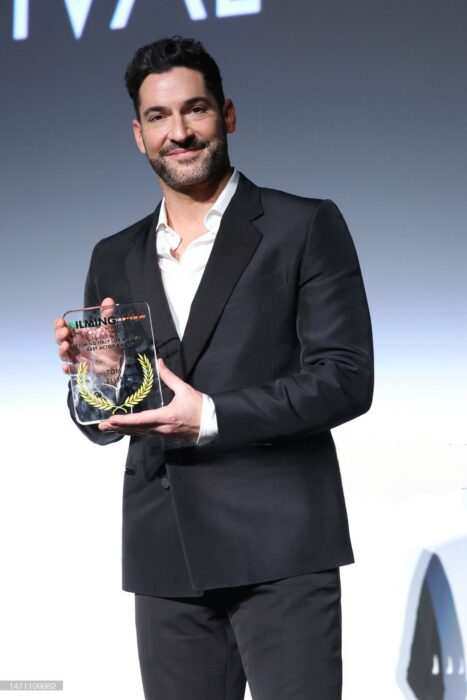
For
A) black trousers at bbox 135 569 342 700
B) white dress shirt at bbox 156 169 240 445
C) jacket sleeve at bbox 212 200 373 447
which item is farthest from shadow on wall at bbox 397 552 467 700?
white dress shirt at bbox 156 169 240 445

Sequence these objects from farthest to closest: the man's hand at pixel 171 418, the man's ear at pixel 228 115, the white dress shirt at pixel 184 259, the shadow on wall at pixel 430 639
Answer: the shadow on wall at pixel 430 639 < the man's ear at pixel 228 115 < the white dress shirt at pixel 184 259 < the man's hand at pixel 171 418

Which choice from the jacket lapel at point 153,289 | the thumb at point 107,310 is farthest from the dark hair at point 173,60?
the thumb at point 107,310

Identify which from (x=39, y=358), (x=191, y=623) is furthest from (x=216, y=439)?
(x=39, y=358)

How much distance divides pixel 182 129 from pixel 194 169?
66 millimetres

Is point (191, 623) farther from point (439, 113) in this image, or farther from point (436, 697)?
point (439, 113)

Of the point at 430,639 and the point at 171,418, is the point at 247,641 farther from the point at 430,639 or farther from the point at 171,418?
the point at 430,639

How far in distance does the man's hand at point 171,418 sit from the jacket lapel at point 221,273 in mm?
93

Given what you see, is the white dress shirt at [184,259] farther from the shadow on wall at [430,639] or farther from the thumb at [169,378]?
the shadow on wall at [430,639]

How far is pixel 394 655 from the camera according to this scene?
2.51m

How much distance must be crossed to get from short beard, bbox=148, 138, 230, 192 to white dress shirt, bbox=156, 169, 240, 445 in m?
0.04

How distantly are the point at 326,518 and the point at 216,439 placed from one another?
0.23 meters

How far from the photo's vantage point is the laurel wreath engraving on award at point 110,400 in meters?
1.37

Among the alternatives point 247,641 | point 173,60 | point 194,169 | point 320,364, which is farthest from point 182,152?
point 247,641

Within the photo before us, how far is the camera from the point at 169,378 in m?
1.35
